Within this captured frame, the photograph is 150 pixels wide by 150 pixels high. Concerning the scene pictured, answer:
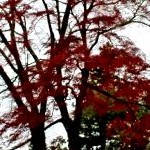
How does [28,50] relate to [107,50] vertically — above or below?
above

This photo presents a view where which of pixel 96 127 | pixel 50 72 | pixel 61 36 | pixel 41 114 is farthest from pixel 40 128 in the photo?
pixel 96 127

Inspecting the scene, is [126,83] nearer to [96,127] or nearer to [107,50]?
[107,50]

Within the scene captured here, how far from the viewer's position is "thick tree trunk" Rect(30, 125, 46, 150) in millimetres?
16211

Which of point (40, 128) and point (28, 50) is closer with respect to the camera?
point (40, 128)

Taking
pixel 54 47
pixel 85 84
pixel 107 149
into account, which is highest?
pixel 107 149

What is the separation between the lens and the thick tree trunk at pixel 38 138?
1621cm

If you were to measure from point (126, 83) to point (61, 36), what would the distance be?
2.81 metres

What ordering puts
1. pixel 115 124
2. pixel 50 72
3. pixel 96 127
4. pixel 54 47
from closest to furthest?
pixel 50 72
pixel 54 47
pixel 115 124
pixel 96 127

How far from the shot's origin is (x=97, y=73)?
1672 cm

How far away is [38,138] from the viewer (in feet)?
53.6

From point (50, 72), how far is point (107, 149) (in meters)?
20.0

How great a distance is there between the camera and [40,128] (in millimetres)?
16125

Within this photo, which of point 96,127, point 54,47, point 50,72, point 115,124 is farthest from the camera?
point 96,127

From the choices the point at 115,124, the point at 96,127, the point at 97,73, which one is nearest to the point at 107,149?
the point at 96,127
